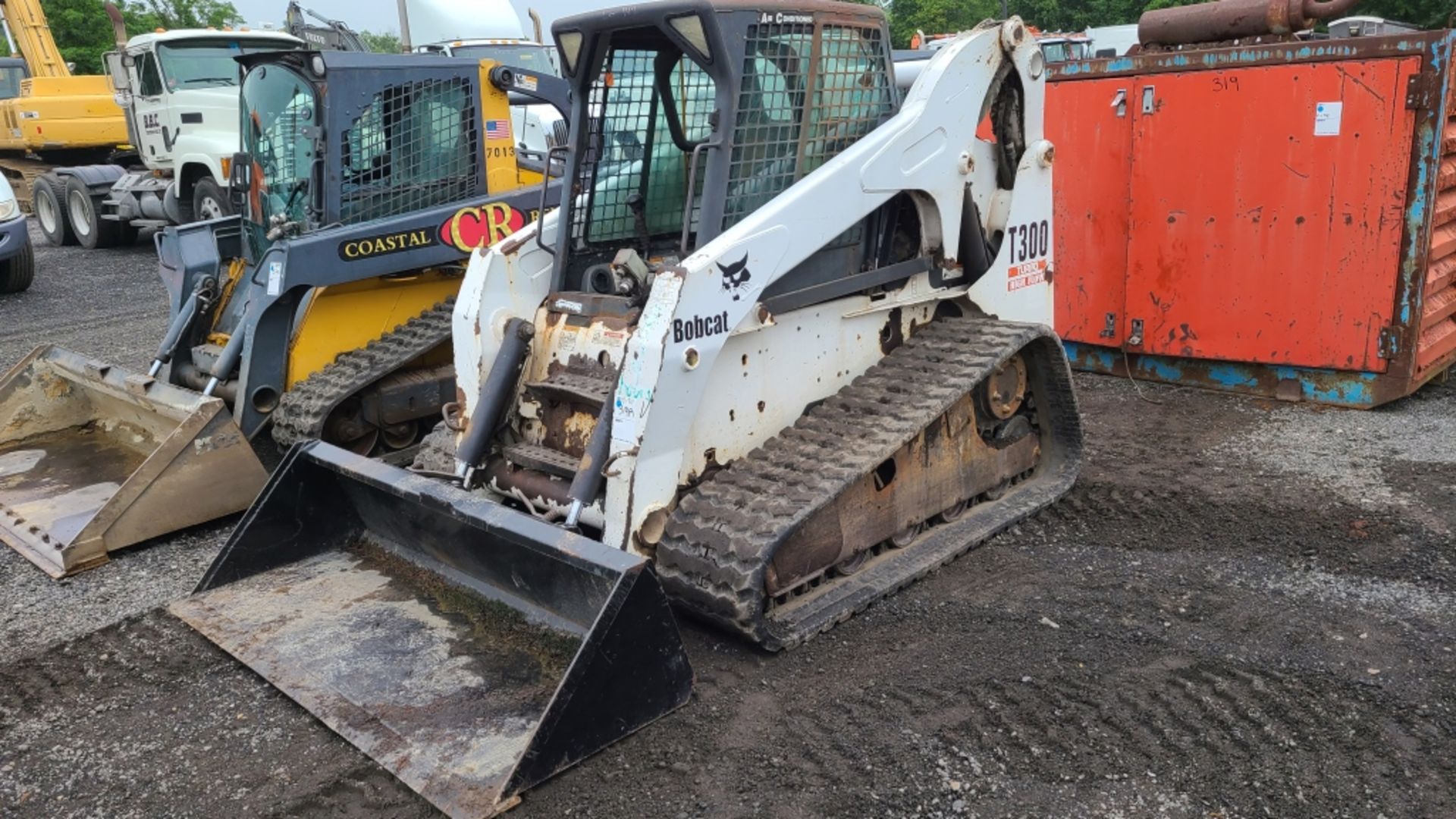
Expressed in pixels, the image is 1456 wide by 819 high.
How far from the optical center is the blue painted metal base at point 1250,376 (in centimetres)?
620

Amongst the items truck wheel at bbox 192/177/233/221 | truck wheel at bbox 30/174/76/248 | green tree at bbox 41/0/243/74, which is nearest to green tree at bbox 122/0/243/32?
green tree at bbox 41/0/243/74

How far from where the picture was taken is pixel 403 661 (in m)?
3.70

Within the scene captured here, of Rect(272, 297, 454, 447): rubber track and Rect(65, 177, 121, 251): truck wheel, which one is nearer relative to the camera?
Rect(272, 297, 454, 447): rubber track

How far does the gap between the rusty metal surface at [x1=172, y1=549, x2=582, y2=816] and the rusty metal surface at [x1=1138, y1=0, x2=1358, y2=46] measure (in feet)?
17.1

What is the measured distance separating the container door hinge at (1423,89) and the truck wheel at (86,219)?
14769 mm

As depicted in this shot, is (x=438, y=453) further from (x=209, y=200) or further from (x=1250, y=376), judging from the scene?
(x=209, y=200)

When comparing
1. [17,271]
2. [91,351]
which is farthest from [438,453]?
[17,271]

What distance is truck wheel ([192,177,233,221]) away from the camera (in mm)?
12125

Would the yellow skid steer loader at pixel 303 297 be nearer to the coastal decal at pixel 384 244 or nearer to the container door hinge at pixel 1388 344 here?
the coastal decal at pixel 384 244

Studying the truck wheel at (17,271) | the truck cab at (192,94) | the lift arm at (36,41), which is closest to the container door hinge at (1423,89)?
the truck cab at (192,94)

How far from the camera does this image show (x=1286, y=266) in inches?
246

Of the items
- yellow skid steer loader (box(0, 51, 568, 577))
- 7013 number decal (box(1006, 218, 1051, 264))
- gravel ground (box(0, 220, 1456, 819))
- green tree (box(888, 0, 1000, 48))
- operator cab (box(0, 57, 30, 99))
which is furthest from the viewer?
green tree (box(888, 0, 1000, 48))

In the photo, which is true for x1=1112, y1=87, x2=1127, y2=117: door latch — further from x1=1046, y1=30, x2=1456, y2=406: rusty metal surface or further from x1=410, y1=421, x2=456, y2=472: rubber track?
x1=410, y1=421, x2=456, y2=472: rubber track

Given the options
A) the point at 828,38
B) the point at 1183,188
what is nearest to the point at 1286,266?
the point at 1183,188
